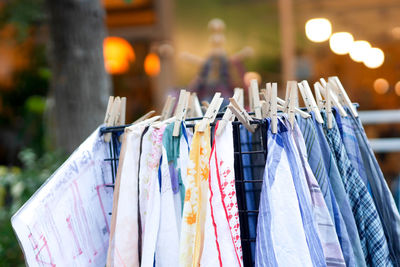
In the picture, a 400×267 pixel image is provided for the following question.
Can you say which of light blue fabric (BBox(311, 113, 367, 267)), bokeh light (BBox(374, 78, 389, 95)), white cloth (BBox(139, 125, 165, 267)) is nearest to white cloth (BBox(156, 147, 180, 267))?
white cloth (BBox(139, 125, 165, 267))

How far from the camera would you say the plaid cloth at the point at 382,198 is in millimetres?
1656

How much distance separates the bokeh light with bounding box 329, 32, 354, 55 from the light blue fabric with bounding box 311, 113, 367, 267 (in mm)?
4383

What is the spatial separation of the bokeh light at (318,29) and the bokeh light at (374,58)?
0.51 meters

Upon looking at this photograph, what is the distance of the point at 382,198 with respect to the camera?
5.53 ft

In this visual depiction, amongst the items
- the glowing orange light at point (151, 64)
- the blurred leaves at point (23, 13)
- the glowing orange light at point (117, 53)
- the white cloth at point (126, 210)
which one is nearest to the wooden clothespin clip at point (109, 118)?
the white cloth at point (126, 210)

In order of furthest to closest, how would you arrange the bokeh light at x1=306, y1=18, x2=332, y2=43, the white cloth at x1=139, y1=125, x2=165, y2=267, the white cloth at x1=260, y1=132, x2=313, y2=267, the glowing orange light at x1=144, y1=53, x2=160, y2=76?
the glowing orange light at x1=144, y1=53, x2=160, y2=76 < the bokeh light at x1=306, y1=18, x2=332, y2=43 < the white cloth at x1=139, y1=125, x2=165, y2=267 < the white cloth at x1=260, y1=132, x2=313, y2=267

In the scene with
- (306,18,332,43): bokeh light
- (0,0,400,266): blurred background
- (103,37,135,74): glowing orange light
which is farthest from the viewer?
(103,37,135,74): glowing orange light

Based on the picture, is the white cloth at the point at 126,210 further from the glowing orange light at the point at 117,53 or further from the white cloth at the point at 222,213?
the glowing orange light at the point at 117,53

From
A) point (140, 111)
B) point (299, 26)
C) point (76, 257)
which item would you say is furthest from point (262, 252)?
point (140, 111)

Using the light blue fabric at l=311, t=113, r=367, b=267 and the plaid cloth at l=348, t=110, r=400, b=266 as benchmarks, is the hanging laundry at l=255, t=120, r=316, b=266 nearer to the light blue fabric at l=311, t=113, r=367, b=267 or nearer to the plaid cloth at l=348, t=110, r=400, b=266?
the light blue fabric at l=311, t=113, r=367, b=267

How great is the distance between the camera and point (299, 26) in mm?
5918

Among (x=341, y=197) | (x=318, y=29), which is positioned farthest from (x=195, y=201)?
(x=318, y=29)

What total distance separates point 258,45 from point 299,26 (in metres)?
0.54

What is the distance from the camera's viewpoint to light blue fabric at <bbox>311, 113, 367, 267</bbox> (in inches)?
62.1
